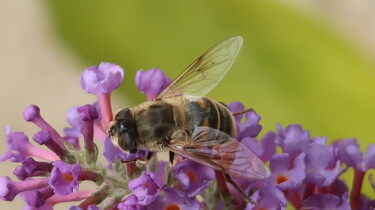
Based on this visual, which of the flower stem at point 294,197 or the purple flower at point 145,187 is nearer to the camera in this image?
the purple flower at point 145,187

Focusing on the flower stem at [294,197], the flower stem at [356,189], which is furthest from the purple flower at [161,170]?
the flower stem at [356,189]

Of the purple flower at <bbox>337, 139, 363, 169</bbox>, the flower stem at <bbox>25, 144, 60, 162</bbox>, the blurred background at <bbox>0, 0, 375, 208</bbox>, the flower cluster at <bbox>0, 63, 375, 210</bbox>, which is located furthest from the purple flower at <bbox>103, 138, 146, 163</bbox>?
the blurred background at <bbox>0, 0, 375, 208</bbox>

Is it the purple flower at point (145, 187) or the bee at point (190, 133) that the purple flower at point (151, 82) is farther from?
the purple flower at point (145, 187)

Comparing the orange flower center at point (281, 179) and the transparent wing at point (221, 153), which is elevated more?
the transparent wing at point (221, 153)

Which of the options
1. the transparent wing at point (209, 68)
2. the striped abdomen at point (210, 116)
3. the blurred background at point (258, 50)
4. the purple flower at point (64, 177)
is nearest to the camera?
the purple flower at point (64, 177)

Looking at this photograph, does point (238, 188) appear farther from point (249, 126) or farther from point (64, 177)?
point (64, 177)

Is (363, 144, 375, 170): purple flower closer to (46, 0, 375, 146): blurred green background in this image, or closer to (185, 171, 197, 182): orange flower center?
(185, 171, 197, 182): orange flower center
